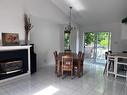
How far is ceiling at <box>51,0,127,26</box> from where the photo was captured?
5.11 meters

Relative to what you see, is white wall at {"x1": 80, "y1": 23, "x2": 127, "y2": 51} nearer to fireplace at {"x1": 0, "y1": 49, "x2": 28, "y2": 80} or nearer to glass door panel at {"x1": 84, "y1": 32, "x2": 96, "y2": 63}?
glass door panel at {"x1": 84, "y1": 32, "x2": 96, "y2": 63}

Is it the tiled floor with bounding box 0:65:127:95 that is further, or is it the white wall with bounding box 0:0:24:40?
the white wall with bounding box 0:0:24:40

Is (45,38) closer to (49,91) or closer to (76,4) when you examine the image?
(76,4)

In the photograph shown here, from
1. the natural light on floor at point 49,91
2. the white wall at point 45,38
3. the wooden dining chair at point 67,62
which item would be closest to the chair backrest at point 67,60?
the wooden dining chair at point 67,62

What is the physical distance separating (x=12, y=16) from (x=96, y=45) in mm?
5104

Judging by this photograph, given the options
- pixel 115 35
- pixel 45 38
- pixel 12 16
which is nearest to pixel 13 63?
pixel 12 16

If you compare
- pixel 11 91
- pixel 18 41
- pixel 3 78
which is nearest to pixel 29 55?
pixel 18 41

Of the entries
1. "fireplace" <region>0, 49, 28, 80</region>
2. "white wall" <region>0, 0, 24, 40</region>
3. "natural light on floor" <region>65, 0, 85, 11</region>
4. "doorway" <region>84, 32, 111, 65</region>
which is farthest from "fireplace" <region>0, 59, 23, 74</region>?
"doorway" <region>84, 32, 111, 65</region>

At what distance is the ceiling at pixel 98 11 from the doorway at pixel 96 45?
2.47 ft

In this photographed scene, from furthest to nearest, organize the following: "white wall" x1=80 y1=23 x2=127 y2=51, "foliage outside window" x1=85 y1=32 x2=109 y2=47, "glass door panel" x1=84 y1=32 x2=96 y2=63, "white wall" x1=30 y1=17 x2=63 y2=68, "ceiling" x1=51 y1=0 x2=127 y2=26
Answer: "glass door panel" x1=84 y1=32 x2=96 y2=63 → "foliage outside window" x1=85 y1=32 x2=109 y2=47 → "white wall" x1=80 y1=23 x2=127 y2=51 → "white wall" x1=30 y1=17 x2=63 y2=68 → "ceiling" x1=51 y1=0 x2=127 y2=26

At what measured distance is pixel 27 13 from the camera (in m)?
4.83

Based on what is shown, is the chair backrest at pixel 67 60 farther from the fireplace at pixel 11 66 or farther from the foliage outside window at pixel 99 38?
the foliage outside window at pixel 99 38

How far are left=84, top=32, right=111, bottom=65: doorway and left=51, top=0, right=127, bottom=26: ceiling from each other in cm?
75

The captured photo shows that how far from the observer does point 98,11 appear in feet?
19.1
